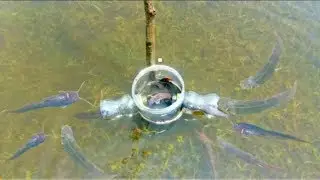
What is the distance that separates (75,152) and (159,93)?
715 millimetres

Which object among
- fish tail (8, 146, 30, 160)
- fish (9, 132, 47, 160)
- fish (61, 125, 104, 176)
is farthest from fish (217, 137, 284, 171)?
fish tail (8, 146, 30, 160)

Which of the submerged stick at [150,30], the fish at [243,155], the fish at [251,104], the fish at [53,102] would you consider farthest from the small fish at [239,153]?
the fish at [53,102]

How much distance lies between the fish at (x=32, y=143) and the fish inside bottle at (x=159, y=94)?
754 millimetres

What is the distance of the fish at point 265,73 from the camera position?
11.8 feet

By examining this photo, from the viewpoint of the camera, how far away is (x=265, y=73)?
367 centimetres

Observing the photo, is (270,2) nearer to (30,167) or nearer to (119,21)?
(119,21)

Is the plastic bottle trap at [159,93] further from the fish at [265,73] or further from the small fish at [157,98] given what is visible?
the fish at [265,73]

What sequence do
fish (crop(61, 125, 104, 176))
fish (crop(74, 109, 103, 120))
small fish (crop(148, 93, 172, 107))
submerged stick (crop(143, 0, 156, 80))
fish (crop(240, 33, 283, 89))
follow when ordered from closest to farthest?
submerged stick (crop(143, 0, 156, 80)) < fish (crop(61, 125, 104, 176)) < small fish (crop(148, 93, 172, 107)) < fish (crop(74, 109, 103, 120)) < fish (crop(240, 33, 283, 89))

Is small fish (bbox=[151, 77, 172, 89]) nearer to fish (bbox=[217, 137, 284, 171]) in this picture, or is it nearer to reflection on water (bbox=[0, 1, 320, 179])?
reflection on water (bbox=[0, 1, 320, 179])

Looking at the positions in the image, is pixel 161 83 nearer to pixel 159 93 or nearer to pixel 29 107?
pixel 159 93

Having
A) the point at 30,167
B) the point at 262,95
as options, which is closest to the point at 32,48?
the point at 30,167

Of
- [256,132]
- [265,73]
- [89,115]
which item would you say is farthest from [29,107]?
[265,73]

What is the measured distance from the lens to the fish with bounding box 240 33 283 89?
11.8ft

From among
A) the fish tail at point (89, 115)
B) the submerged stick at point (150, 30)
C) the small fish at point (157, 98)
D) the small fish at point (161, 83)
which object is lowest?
the fish tail at point (89, 115)
